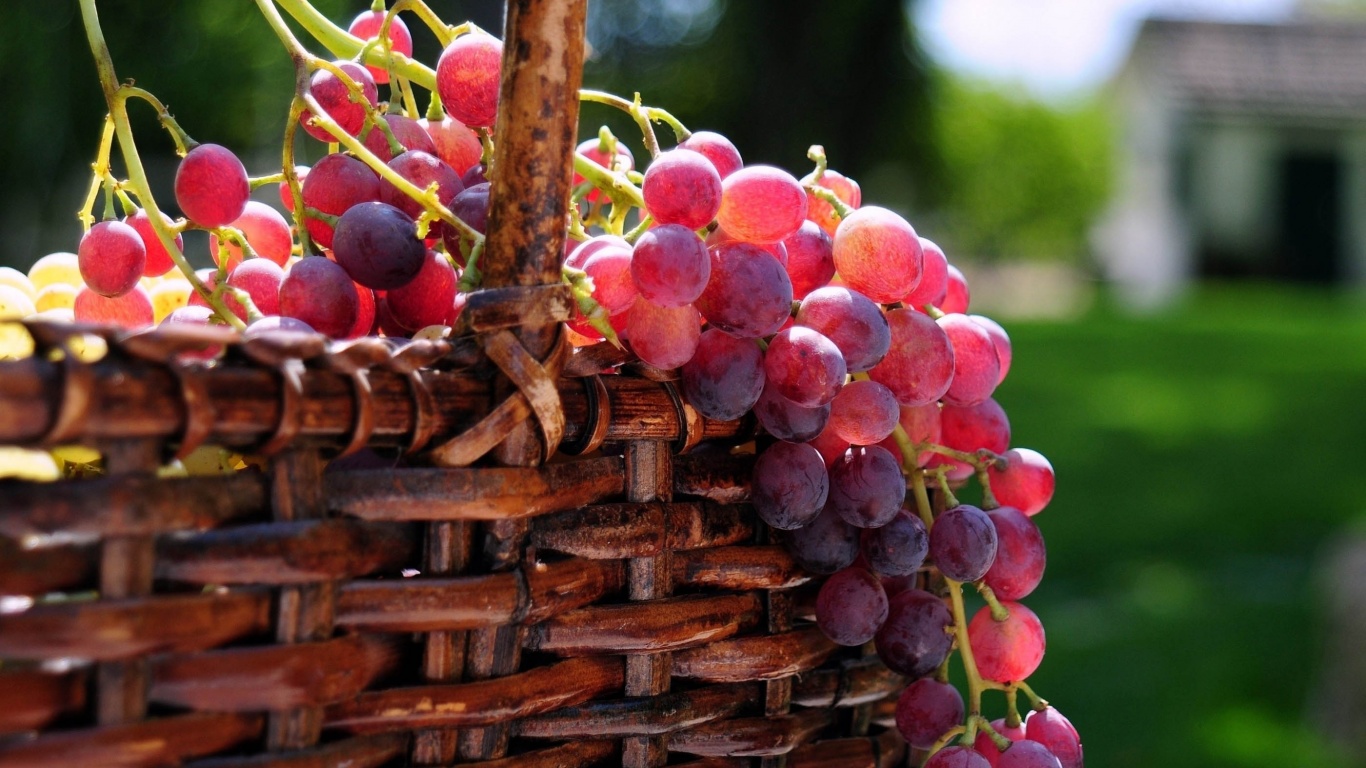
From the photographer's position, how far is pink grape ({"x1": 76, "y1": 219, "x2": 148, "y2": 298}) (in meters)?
0.58

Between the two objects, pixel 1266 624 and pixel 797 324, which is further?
pixel 1266 624

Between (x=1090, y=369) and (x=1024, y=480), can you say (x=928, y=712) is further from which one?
(x=1090, y=369)

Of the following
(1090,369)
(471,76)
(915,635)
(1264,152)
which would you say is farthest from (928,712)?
(1264,152)

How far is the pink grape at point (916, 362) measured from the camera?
0.59 meters

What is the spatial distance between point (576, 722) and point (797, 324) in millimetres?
206

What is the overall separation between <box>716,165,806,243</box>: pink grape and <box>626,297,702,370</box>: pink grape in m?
0.06

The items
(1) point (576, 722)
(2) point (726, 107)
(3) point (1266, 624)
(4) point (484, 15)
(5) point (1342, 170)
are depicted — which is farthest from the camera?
(5) point (1342, 170)

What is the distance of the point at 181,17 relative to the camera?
7.16 meters

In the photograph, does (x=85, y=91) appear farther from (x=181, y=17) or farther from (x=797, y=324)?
(x=797, y=324)

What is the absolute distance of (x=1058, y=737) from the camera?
61 centimetres

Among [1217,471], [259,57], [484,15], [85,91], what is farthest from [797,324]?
[259,57]

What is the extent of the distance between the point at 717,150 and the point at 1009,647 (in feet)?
0.96

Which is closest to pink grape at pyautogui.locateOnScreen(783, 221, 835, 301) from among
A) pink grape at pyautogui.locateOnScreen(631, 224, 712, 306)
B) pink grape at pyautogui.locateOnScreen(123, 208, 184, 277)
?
pink grape at pyautogui.locateOnScreen(631, 224, 712, 306)

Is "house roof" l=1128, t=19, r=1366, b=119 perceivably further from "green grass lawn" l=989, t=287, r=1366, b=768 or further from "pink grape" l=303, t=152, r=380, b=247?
"pink grape" l=303, t=152, r=380, b=247
